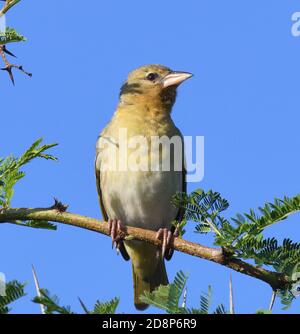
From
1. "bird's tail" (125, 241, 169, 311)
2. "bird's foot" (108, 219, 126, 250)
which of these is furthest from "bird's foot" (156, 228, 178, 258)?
"bird's tail" (125, 241, 169, 311)

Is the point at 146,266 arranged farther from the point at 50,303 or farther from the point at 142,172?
the point at 50,303

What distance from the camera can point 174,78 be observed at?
679cm

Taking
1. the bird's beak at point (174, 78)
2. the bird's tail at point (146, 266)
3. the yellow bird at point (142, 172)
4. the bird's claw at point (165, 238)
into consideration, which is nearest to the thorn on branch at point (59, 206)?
the bird's claw at point (165, 238)

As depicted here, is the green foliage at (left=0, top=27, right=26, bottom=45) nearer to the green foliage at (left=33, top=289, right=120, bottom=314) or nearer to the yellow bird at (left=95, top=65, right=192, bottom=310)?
the green foliage at (left=33, top=289, right=120, bottom=314)

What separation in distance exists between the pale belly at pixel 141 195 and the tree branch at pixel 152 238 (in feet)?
6.65

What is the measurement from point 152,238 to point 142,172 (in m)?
2.13

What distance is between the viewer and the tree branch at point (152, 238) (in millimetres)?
3053

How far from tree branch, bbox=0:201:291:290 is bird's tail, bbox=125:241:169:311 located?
2.52m

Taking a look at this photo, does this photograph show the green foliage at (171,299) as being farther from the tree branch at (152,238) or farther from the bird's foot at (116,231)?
the bird's foot at (116,231)
